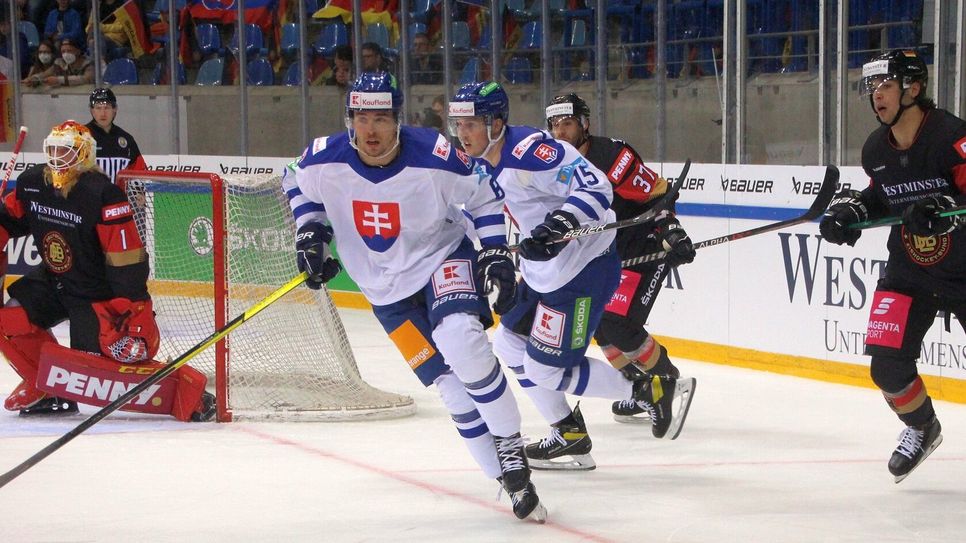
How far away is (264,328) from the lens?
19.1 ft

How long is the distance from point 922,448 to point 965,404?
162cm

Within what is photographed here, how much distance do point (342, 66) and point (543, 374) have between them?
5608 mm

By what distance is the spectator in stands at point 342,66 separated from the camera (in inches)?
379

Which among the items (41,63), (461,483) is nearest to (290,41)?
(41,63)

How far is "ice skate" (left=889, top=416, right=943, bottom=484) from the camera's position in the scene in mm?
4176

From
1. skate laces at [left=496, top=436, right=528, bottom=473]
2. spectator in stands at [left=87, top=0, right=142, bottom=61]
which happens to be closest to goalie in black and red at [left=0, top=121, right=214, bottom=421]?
skate laces at [left=496, top=436, right=528, bottom=473]

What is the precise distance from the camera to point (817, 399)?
5.96m

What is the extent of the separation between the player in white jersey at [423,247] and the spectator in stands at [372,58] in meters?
5.50

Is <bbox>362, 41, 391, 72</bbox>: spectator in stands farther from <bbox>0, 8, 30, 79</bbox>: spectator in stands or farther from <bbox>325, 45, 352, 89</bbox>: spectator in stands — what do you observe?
<bbox>0, 8, 30, 79</bbox>: spectator in stands

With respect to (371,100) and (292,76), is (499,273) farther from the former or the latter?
(292,76)

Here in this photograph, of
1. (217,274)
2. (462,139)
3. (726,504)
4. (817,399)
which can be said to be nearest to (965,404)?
(817,399)


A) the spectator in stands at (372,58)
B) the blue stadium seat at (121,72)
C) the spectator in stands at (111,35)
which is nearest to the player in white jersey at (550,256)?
the spectator in stands at (372,58)

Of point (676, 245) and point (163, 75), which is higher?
point (163, 75)

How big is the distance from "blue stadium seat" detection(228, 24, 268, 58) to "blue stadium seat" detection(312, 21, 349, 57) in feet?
1.91
